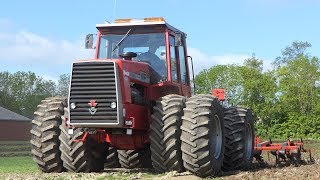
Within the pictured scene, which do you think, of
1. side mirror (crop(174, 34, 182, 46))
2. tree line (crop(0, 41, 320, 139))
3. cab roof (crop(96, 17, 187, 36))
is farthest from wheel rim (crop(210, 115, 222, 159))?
tree line (crop(0, 41, 320, 139))

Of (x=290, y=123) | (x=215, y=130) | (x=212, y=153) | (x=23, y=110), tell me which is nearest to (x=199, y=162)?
(x=212, y=153)

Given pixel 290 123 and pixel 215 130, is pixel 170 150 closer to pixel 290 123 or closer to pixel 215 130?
pixel 215 130

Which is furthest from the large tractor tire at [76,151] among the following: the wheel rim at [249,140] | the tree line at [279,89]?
the tree line at [279,89]

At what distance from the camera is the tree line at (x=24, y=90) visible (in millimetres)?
108062

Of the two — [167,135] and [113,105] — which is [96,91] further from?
[167,135]

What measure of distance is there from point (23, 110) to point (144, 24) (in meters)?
103

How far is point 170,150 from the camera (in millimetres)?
10984

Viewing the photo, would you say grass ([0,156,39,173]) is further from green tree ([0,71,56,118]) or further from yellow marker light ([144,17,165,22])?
green tree ([0,71,56,118])

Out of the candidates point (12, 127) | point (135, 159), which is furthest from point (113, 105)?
point (12, 127)

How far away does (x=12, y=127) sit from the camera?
72938 mm

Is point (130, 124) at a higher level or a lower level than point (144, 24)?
lower

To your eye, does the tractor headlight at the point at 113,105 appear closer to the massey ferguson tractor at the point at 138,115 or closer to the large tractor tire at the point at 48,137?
the massey ferguson tractor at the point at 138,115

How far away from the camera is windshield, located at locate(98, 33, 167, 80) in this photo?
500 inches

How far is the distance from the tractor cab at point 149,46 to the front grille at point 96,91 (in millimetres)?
1350
